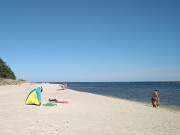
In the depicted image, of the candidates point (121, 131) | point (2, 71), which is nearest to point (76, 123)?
point (121, 131)

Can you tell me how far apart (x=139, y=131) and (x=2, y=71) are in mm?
67857

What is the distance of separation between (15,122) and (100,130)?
3505 mm

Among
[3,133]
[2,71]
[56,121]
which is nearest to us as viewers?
[3,133]

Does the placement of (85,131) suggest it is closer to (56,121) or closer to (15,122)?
(56,121)

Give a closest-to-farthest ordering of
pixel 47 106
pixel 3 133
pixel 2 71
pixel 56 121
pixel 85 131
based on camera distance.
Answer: pixel 3 133 < pixel 85 131 < pixel 56 121 < pixel 47 106 < pixel 2 71

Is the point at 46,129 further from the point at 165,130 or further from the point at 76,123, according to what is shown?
the point at 165,130

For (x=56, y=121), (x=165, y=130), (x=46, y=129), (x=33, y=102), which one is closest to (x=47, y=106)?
(x=33, y=102)

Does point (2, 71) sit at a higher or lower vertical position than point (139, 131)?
higher

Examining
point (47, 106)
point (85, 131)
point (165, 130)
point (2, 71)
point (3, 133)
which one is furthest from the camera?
point (2, 71)

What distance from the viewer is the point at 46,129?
6152 millimetres

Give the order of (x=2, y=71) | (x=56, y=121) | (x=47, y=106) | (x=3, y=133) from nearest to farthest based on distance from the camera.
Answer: (x=3, y=133) → (x=56, y=121) → (x=47, y=106) → (x=2, y=71)

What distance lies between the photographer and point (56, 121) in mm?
7324

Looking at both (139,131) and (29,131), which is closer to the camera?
(29,131)

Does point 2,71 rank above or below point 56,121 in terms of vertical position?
above
